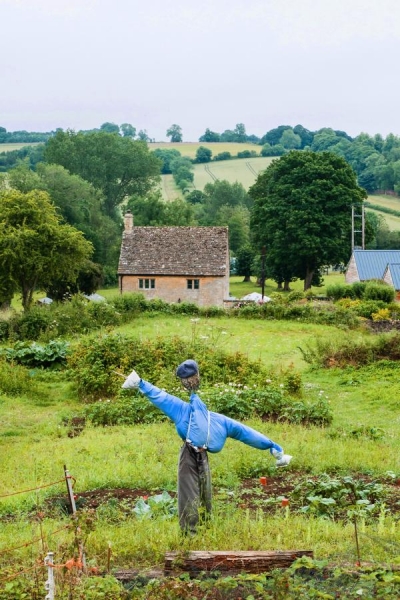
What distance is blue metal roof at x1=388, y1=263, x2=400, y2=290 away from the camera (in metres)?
44.2

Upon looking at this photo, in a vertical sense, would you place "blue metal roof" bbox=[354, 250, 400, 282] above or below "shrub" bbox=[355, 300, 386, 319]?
above

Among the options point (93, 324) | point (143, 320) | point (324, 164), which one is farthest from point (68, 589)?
point (324, 164)

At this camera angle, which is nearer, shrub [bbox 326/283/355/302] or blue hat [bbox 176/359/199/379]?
blue hat [bbox 176/359/199/379]

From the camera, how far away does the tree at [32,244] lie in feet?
129

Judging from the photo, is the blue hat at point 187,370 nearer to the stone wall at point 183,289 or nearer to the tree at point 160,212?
the stone wall at point 183,289

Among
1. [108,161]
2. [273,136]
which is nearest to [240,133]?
[273,136]

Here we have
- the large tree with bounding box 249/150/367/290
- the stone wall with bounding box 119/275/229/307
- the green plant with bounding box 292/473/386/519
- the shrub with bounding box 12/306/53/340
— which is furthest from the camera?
the large tree with bounding box 249/150/367/290

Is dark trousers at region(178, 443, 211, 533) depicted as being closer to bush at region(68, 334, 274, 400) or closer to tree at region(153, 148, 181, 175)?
bush at region(68, 334, 274, 400)

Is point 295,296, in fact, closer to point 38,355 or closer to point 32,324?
point 32,324

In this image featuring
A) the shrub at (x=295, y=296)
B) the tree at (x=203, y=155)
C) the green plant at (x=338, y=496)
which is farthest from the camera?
the tree at (x=203, y=155)

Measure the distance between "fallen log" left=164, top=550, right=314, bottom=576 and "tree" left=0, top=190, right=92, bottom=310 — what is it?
108 feet

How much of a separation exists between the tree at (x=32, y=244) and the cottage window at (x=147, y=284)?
735 cm

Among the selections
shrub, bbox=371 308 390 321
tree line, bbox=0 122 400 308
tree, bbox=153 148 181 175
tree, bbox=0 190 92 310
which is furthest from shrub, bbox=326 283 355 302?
tree, bbox=153 148 181 175

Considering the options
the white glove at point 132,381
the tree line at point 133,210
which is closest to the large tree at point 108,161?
the tree line at point 133,210
